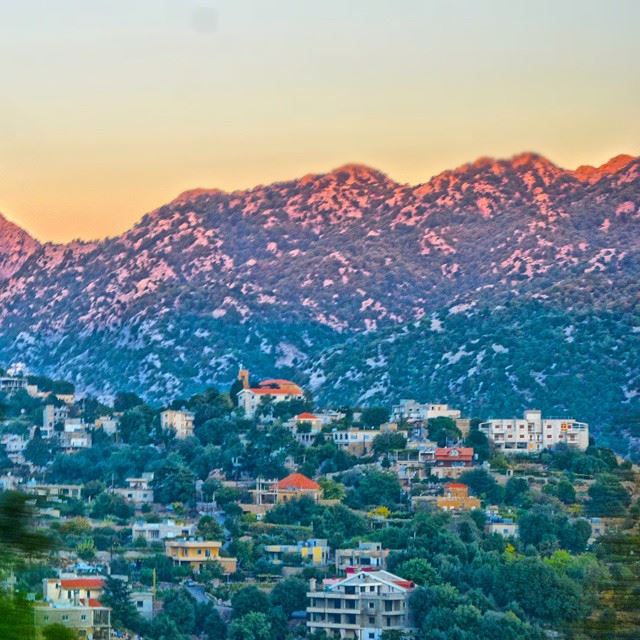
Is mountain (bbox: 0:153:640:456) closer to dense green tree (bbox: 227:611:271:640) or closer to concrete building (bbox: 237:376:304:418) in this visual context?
concrete building (bbox: 237:376:304:418)

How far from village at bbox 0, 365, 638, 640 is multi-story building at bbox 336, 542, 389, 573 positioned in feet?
0.19

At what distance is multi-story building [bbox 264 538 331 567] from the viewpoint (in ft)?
191

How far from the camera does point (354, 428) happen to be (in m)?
75.5

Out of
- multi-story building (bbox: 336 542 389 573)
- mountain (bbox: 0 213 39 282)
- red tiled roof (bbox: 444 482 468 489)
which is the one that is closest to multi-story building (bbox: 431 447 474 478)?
red tiled roof (bbox: 444 482 468 489)

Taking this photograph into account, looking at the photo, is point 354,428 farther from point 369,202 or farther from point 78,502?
point 369,202

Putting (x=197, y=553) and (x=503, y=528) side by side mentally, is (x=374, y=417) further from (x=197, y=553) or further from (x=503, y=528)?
(x=197, y=553)

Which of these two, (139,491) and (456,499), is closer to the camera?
(456,499)

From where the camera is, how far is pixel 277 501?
65500mm

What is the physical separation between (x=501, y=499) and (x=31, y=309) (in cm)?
6373

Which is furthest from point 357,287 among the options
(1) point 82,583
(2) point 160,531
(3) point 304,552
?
(1) point 82,583

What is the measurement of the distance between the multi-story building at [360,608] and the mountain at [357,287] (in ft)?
119

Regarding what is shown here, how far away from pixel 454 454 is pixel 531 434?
460cm

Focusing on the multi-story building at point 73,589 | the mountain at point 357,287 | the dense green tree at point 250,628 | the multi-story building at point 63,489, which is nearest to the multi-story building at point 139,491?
the multi-story building at point 63,489

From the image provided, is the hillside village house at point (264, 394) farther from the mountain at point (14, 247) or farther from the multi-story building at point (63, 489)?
the mountain at point (14, 247)
